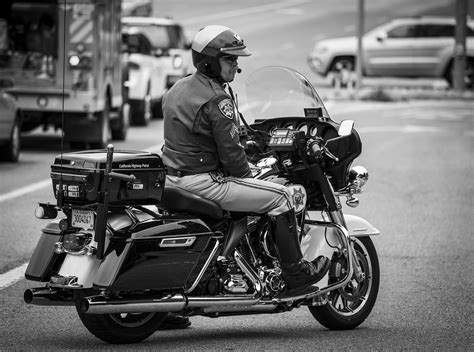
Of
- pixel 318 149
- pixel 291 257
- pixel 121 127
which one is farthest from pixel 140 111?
pixel 291 257

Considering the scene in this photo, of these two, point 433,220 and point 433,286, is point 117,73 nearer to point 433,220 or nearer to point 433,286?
point 433,220

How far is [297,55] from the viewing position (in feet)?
149

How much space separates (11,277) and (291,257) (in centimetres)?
294

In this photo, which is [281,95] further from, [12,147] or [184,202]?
[12,147]

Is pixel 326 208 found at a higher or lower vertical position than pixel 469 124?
higher

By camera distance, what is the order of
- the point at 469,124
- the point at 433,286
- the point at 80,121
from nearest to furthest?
the point at 433,286
the point at 80,121
the point at 469,124

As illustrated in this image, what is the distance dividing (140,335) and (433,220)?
687 centimetres

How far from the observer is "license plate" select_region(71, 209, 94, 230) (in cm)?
723

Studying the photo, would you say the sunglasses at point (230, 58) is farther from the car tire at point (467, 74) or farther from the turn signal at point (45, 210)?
the car tire at point (467, 74)

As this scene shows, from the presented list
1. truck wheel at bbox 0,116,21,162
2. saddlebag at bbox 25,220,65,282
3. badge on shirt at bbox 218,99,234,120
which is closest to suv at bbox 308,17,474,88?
truck wheel at bbox 0,116,21,162

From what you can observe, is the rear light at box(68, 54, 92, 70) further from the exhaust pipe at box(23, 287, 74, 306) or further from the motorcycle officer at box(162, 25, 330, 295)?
the exhaust pipe at box(23, 287, 74, 306)

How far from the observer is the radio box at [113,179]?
7.12 m

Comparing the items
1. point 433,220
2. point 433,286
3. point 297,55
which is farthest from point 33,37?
point 297,55

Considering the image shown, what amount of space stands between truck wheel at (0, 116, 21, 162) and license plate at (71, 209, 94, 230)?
38.2ft
